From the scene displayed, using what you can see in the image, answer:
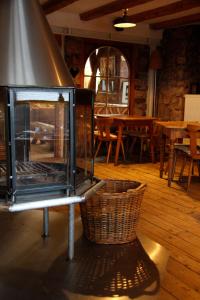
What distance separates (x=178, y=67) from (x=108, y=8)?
1954mm

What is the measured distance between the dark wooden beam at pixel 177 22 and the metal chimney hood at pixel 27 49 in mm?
4190

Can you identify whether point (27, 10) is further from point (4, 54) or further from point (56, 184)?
point (56, 184)

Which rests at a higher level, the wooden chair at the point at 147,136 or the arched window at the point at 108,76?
the arched window at the point at 108,76

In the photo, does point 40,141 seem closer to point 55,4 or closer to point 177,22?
point 55,4

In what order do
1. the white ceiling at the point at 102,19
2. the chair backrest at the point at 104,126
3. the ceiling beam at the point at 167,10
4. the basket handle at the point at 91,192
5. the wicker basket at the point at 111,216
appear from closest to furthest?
the basket handle at the point at 91,192 < the wicker basket at the point at 111,216 < the ceiling beam at the point at 167,10 < the white ceiling at the point at 102,19 < the chair backrest at the point at 104,126

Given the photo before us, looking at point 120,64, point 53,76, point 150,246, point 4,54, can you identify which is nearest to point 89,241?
point 150,246

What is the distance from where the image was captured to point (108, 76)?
649 centimetres

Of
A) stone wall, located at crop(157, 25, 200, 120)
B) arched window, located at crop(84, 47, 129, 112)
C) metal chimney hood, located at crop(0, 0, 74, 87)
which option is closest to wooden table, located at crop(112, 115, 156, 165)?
arched window, located at crop(84, 47, 129, 112)

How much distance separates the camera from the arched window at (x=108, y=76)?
6.35 m

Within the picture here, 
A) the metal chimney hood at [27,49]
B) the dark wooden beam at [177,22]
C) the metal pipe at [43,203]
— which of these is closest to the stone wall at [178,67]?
the dark wooden beam at [177,22]

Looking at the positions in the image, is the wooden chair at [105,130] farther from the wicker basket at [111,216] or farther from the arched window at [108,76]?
the wicker basket at [111,216]

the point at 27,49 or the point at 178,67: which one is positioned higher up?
the point at 178,67

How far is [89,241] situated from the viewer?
2.59 meters

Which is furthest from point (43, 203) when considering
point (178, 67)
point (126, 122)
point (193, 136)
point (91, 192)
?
point (178, 67)
